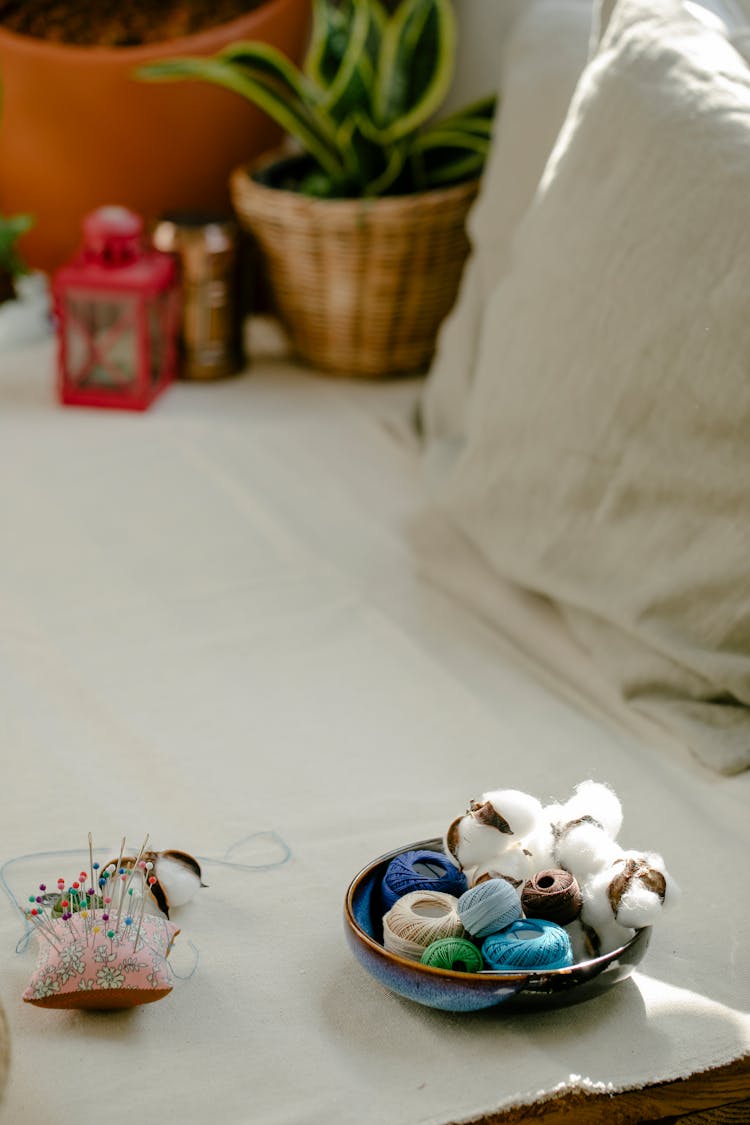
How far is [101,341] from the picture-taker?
140 centimetres

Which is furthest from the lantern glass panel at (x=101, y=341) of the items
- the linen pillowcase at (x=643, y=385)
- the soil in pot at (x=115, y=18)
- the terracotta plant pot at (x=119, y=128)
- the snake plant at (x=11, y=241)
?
the linen pillowcase at (x=643, y=385)

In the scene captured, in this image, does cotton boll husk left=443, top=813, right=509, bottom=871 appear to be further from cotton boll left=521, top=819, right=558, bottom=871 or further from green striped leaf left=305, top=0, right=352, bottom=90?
green striped leaf left=305, top=0, right=352, bottom=90

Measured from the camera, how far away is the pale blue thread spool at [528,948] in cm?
64

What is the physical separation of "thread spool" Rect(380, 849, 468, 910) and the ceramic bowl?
0.03 m

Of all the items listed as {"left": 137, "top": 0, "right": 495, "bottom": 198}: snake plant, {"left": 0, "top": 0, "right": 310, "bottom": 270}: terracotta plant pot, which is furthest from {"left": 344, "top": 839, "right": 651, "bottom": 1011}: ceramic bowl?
{"left": 0, "top": 0, "right": 310, "bottom": 270}: terracotta plant pot

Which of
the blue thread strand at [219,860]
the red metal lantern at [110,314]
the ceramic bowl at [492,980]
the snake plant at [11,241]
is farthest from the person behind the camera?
the snake plant at [11,241]

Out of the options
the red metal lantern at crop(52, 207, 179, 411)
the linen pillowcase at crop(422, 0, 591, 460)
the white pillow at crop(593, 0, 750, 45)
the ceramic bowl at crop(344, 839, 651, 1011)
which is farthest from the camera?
the red metal lantern at crop(52, 207, 179, 411)

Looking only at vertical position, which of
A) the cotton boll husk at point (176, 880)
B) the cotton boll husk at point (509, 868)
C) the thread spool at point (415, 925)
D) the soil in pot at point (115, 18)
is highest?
the soil in pot at point (115, 18)

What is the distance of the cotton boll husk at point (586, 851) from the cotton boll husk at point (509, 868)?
0.06 feet

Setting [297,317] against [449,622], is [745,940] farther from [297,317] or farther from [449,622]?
[297,317]

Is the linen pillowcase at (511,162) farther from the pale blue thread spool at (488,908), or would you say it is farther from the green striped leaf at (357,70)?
the pale blue thread spool at (488,908)

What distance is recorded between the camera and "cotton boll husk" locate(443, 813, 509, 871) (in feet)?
2.25

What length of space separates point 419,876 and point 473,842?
4 centimetres

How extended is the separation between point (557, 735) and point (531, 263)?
1.15ft
